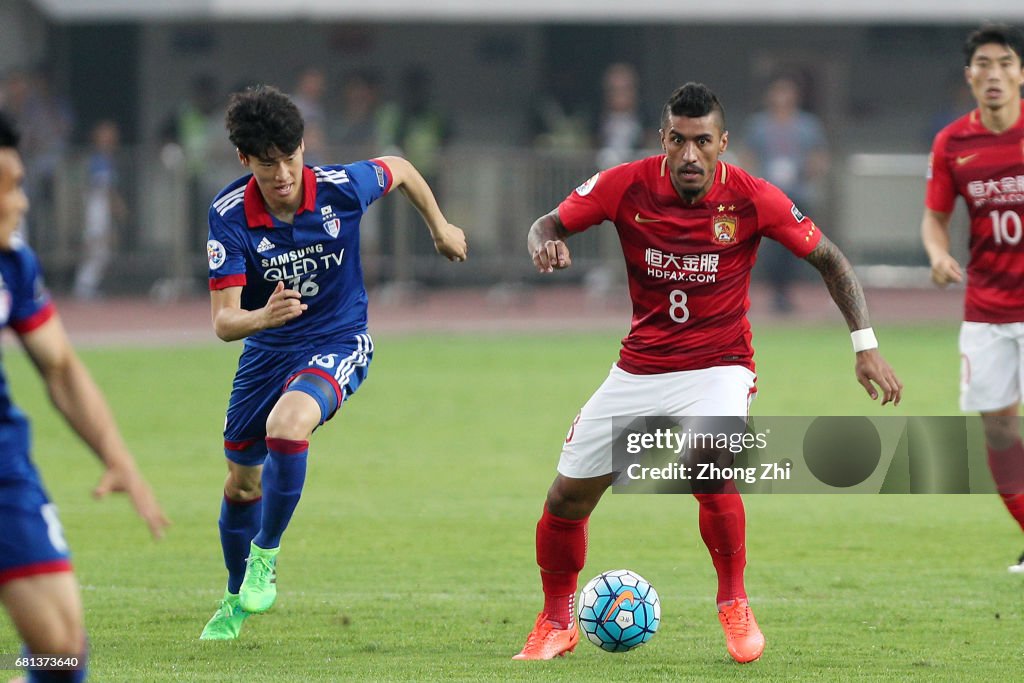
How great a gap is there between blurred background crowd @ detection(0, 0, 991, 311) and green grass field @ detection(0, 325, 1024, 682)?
5540 millimetres

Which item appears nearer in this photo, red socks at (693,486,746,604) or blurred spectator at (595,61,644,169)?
red socks at (693,486,746,604)

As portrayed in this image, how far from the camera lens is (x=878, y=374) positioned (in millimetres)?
6449

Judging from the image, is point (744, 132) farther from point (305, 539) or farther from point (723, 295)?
point (723, 295)

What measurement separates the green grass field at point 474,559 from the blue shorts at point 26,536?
1.62m

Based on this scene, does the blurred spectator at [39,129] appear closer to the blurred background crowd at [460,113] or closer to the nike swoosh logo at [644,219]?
the blurred background crowd at [460,113]

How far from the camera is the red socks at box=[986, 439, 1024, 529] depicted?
26.0 ft

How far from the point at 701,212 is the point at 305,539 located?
3.53m

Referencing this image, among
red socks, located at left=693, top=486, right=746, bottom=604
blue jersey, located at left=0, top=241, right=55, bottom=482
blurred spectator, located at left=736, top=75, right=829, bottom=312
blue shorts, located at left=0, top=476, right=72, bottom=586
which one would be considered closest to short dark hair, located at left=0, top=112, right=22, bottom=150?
blue jersey, located at left=0, top=241, right=55, bottom=482

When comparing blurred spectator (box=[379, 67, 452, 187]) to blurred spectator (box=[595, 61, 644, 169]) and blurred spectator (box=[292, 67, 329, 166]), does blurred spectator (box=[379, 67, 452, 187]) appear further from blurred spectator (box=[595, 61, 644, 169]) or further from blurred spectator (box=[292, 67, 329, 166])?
blurred spectator (box=[595, 61, 644, 169])

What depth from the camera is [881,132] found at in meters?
25.0

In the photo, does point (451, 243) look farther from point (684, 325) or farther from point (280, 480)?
point (280, 480)

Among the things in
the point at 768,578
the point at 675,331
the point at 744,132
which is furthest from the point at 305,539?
the point at 744,132

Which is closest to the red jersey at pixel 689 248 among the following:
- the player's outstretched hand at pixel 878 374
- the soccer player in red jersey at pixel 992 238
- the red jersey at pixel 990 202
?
the player's outstretched hand at pixel 878 374

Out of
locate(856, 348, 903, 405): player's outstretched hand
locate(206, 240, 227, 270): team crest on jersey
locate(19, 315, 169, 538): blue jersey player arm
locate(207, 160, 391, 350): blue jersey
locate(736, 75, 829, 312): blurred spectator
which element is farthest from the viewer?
locate(736, 75, 829, 312): blurred spectator
